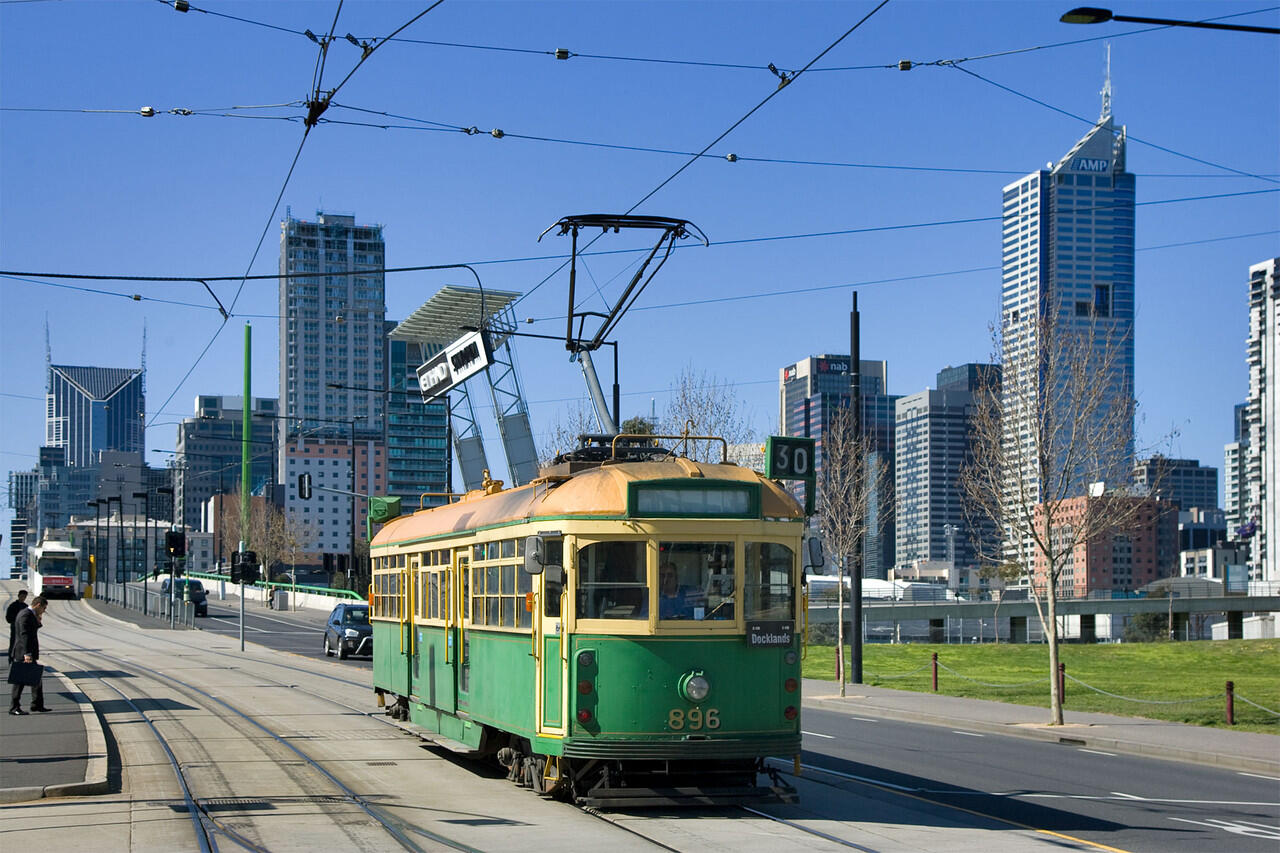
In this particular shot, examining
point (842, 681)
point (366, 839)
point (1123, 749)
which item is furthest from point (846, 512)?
point (366, 839)

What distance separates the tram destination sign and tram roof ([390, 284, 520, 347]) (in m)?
77.4

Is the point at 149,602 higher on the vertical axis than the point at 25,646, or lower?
lower

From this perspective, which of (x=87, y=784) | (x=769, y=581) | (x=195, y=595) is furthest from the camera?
(x=195, y=595)

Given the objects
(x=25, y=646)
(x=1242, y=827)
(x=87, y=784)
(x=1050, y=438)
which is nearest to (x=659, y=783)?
(x=1242, y=827)

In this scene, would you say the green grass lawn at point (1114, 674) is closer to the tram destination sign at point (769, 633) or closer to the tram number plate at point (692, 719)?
the tram destination sign at point (769, 633)

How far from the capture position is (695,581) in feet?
41.9

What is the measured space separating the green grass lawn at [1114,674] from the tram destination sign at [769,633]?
13.4 metres

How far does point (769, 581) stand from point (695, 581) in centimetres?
73

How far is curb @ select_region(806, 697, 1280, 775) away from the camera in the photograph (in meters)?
18.8

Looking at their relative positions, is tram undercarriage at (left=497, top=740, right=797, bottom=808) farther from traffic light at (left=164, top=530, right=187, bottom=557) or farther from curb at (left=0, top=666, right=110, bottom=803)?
traffic light at (left=164, top=530, right=187, bottom=557)

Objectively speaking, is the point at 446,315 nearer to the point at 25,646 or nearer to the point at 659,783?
the point at 25,646

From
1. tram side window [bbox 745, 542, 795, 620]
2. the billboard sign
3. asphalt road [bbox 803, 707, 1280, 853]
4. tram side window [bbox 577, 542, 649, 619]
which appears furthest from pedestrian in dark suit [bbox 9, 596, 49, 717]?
the billboard sign

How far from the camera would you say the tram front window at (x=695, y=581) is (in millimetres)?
12656

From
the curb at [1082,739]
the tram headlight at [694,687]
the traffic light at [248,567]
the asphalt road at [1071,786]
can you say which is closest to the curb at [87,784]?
the tram headlight at [694,687]
